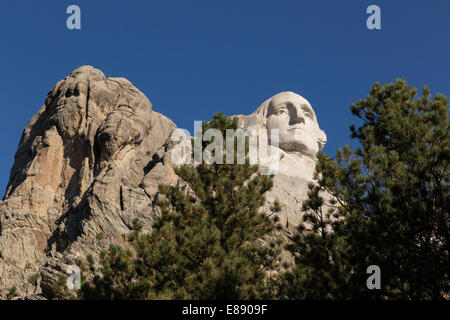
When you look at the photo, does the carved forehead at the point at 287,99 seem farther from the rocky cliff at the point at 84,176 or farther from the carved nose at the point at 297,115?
the rocky cliff at the point at 84,176

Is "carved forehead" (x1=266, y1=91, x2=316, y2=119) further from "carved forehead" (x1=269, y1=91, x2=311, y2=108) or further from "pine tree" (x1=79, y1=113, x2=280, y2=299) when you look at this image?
"pine tree" (x1=79, y1=113, x2=280, y2=299)

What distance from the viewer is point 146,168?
81.0 ft

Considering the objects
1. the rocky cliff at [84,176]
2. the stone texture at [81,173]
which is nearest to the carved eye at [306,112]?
the rocky cliff at [84,176]

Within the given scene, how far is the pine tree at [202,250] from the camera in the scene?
9.58 m

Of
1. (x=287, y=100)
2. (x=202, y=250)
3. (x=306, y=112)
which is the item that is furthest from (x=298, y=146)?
(x=202, y=250)

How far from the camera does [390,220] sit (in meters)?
8.86

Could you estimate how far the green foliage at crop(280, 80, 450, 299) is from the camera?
8719mm

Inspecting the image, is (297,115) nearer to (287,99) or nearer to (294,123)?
(294,123)

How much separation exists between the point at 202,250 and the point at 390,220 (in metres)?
3.42

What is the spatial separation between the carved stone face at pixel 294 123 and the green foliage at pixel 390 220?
7986 mm

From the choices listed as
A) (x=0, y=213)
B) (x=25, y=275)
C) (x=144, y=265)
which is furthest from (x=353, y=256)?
(x=0, y=213)

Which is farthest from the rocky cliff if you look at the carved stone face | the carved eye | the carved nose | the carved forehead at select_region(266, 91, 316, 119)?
the carved forehead at select_region(266, 91, 316, 119)
